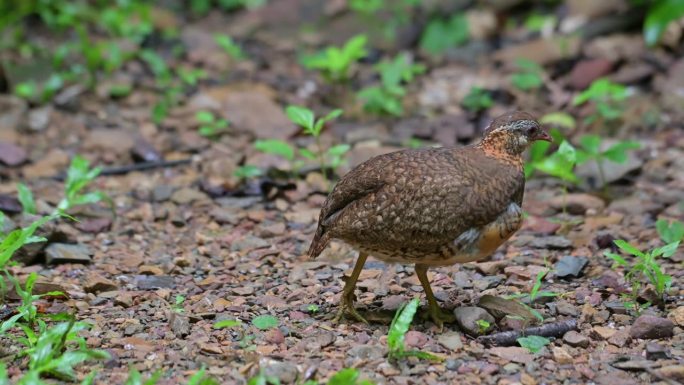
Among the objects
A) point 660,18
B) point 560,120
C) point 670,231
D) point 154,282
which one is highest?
point 660,18

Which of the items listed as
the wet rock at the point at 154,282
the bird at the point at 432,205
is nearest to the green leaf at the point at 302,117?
the wet rock at the point at 154,282

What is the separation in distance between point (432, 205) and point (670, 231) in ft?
5.66

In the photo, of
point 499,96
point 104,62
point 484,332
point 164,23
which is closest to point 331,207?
point 484,332

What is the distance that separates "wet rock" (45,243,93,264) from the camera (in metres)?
5.74

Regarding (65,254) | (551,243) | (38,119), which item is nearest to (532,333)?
(551,243)

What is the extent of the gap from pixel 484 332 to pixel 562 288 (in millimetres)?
831

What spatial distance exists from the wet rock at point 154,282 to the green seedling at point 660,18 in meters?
5.44

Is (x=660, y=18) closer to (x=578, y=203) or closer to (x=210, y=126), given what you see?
(x=578, y=203)

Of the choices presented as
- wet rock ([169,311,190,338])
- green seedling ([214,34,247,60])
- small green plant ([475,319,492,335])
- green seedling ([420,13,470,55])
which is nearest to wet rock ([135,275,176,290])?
wet rock ([169,311,190,338])

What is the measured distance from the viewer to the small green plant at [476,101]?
28.1 ft

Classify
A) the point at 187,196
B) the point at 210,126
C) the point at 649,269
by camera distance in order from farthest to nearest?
the point at 210,126 < the point at 187,196 < the point at 649,269

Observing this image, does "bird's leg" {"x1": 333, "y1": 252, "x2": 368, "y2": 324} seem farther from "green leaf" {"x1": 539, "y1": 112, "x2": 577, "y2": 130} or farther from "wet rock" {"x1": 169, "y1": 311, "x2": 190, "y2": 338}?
"green leaf" {"x1": 539, "y1": 112, "x2": 577, "y2": 130}

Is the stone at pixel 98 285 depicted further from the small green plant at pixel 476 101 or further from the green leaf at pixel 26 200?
the small green plant at pixel 476 101

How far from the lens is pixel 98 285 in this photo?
5344mm
